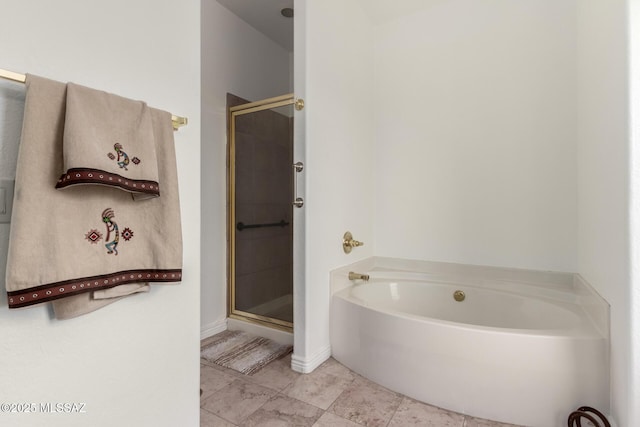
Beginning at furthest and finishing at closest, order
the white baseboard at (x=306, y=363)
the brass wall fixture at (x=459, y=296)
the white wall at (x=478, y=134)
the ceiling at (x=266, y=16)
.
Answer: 1. the ceiling at (x=266, y=16)
2. the brass wall fixture at (x=459, y=296)
3. the white wall at (x=478, y=134)
4. the white baseboard at (x=306, y=363)

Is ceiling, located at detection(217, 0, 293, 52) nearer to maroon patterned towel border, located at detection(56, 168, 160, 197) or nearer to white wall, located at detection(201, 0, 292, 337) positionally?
white wall, located at detection(201, 0, 292, 337)

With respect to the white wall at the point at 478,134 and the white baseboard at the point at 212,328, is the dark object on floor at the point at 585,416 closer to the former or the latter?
the white wall at the point at 478,134

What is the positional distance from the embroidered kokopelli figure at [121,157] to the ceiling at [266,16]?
2.25 metres

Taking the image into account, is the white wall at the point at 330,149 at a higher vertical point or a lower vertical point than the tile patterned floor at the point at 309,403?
higher

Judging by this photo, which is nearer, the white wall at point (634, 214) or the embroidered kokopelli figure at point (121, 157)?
the embroidered kokopelli figure at point (121, 157)

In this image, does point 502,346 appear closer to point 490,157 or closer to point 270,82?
point 490,157

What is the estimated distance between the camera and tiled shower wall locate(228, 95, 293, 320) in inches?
96.3

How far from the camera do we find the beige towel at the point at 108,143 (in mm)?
729

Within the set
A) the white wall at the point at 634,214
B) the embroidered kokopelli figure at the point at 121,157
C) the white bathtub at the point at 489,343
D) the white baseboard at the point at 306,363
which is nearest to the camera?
the embroidered kokopelli figure at the point at 121,157

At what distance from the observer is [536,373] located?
4.44 feet

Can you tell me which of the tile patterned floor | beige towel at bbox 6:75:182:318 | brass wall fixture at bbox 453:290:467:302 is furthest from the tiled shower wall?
beige towel at bbox 6:75:182:318

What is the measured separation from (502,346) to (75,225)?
5.45 feet

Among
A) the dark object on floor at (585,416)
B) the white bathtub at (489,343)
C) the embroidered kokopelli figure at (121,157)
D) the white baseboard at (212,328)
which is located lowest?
the white baseboard at (212,328)

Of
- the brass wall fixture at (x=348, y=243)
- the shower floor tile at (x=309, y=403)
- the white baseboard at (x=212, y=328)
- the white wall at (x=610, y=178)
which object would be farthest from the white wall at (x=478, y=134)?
the white baseboard at (x=212, y=328)
